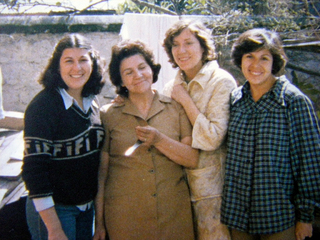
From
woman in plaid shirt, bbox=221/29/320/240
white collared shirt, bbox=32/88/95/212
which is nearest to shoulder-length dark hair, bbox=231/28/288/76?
woman in plaid shirt, bbox=221/29/320/240

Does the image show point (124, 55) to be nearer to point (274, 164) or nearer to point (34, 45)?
point (274, 164)

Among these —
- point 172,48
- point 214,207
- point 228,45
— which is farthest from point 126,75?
point 228,45

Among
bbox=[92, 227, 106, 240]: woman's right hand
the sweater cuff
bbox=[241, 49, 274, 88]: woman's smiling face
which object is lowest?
bbox=[92, 227, 106, 240]: woman's right hand

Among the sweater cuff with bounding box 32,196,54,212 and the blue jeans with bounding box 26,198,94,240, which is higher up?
the sweater cuff with bounding box 32,196,54,212

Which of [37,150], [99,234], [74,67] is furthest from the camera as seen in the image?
[99,234]

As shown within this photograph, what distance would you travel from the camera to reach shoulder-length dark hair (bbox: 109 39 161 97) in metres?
2.00

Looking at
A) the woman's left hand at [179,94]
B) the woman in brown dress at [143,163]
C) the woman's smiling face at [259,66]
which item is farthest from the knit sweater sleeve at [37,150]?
the woman's smiling face at [259,66]

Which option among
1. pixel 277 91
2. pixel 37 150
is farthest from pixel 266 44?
pixel 37 150

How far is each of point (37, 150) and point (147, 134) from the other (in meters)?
0.63

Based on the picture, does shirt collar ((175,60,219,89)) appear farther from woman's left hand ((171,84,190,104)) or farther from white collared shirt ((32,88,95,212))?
white collared shirt ((32,88,95,212))

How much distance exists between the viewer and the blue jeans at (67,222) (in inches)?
67.7

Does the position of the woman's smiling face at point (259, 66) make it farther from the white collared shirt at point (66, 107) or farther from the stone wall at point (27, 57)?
the stone wall at point (27, 57)

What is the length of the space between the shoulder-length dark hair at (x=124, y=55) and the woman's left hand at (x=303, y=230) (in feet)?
4.61

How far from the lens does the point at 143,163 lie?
1854 mm
